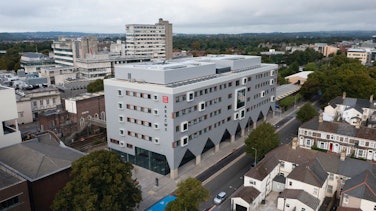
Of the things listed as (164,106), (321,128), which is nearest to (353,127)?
(321,128)

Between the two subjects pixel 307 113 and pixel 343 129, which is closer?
pixel 343 129

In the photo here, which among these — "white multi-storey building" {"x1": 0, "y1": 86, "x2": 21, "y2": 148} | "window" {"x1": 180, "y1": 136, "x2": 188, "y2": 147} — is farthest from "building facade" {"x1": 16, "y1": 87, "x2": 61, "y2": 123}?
"window" {"x1": 180, "y1": 136, "x2": 188, "y2": 147}

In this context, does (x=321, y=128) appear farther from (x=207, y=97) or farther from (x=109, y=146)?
(x=109, y=146)

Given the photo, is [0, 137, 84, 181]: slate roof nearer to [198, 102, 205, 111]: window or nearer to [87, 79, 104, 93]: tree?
[198, 102, 205, 111]: window

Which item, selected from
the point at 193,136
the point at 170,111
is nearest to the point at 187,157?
the point at 193,136

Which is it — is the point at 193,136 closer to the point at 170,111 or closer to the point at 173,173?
the point at 173,173

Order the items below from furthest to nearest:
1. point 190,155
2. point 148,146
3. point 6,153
→ point 190,155 < point 148,146 < point 6,153
